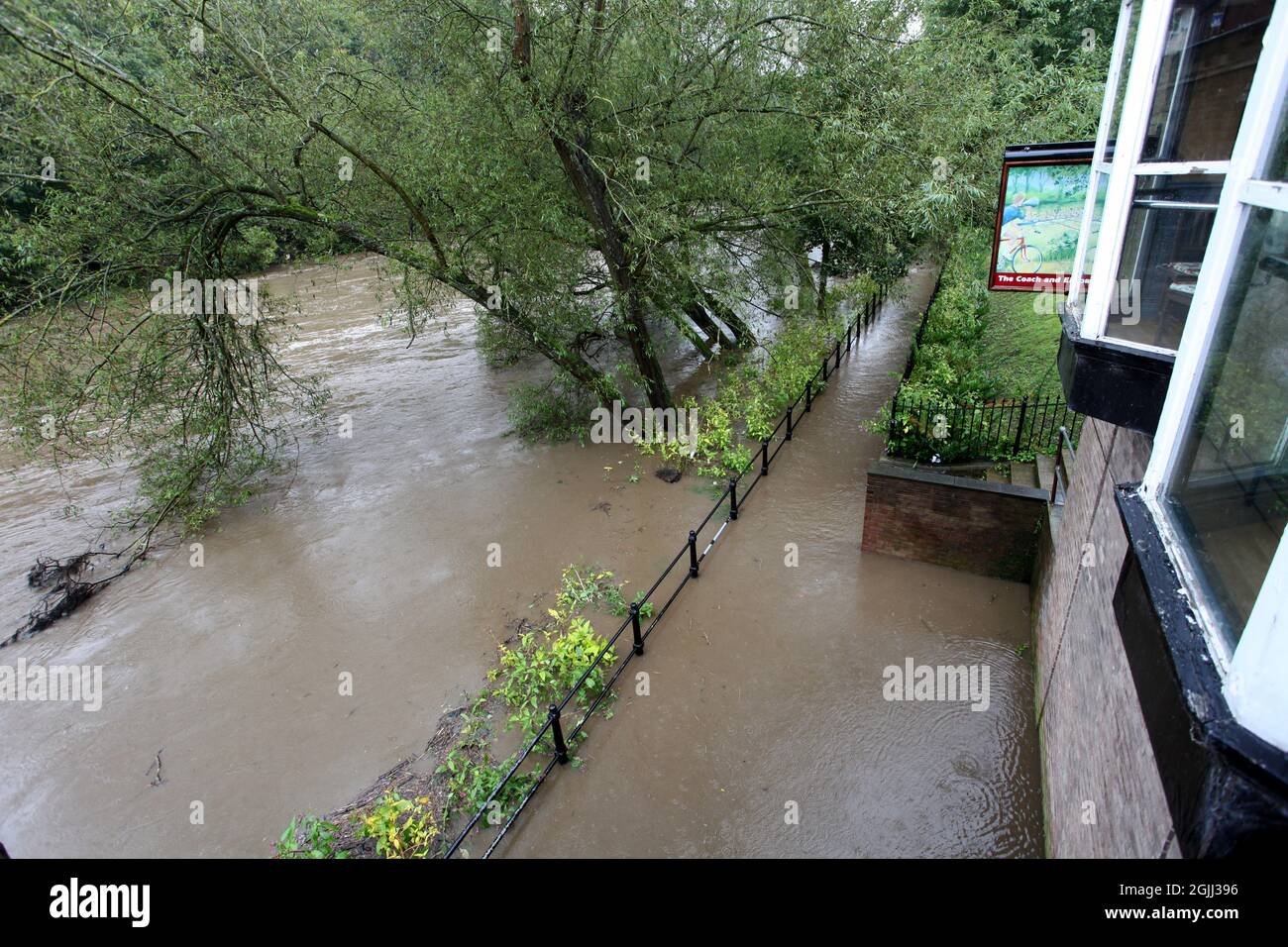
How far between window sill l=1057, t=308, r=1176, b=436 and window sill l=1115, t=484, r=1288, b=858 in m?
0.85

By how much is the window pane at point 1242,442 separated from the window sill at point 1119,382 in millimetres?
743

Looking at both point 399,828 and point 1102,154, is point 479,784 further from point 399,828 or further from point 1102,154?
point 1102,154

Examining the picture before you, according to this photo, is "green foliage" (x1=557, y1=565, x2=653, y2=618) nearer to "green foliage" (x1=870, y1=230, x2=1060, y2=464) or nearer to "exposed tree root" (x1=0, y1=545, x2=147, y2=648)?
"green foliage" (x1=870, y1=230, x2=1060, y2=464)

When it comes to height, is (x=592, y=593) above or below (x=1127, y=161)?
below

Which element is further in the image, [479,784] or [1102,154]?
[479,784]

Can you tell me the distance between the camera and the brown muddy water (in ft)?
17.1

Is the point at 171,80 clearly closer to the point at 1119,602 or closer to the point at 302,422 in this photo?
the point at 302,422

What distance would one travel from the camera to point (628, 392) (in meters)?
14.3

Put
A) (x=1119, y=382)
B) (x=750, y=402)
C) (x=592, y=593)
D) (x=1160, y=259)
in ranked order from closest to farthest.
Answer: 1. (x=1119, y=382)
2. (x=1160, y=259)
3. (x=592, y=593)
4. (x=750, y=402)

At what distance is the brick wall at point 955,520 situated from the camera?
6.84m

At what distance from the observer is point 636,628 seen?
6602mm

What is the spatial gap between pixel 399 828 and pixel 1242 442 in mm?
5816

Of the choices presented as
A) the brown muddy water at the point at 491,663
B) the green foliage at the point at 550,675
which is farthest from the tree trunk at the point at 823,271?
the green foliage at the point at 550,675

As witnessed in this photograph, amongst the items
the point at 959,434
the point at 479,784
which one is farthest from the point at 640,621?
the point at 959,434
